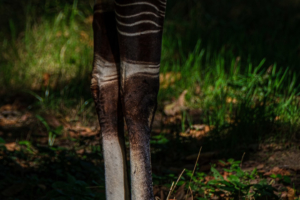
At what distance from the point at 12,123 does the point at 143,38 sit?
2686mm

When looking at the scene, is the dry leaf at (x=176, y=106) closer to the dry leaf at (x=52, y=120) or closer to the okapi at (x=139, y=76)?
the dry leaf at (x=52, y=120)

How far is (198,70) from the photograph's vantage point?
4.60 metres

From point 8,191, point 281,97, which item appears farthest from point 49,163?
point 281,97

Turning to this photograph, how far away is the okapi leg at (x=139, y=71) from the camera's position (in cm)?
180

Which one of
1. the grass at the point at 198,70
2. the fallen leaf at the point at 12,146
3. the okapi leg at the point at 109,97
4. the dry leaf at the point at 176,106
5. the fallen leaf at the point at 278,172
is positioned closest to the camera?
the okapi leg at the point at 109,97

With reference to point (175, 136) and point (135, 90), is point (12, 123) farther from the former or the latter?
point (135, 90)

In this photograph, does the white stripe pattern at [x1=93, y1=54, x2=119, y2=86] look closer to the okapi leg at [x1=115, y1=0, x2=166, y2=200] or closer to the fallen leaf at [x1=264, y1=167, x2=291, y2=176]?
the okapi leg at [x1=115, y1=0, x2=166, y2=200]

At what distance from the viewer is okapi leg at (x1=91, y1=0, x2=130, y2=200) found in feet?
6.48

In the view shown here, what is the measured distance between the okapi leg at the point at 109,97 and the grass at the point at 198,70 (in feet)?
1.45

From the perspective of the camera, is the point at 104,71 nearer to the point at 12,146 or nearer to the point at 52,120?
the point at 12,146

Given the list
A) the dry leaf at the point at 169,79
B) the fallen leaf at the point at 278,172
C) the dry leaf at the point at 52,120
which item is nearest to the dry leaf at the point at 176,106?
the dry leaf at the point at 169,79

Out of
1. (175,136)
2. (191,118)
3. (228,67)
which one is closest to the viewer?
(175,136)

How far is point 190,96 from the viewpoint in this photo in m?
4.32


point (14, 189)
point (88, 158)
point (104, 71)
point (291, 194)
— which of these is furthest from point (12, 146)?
point (291, 194)
